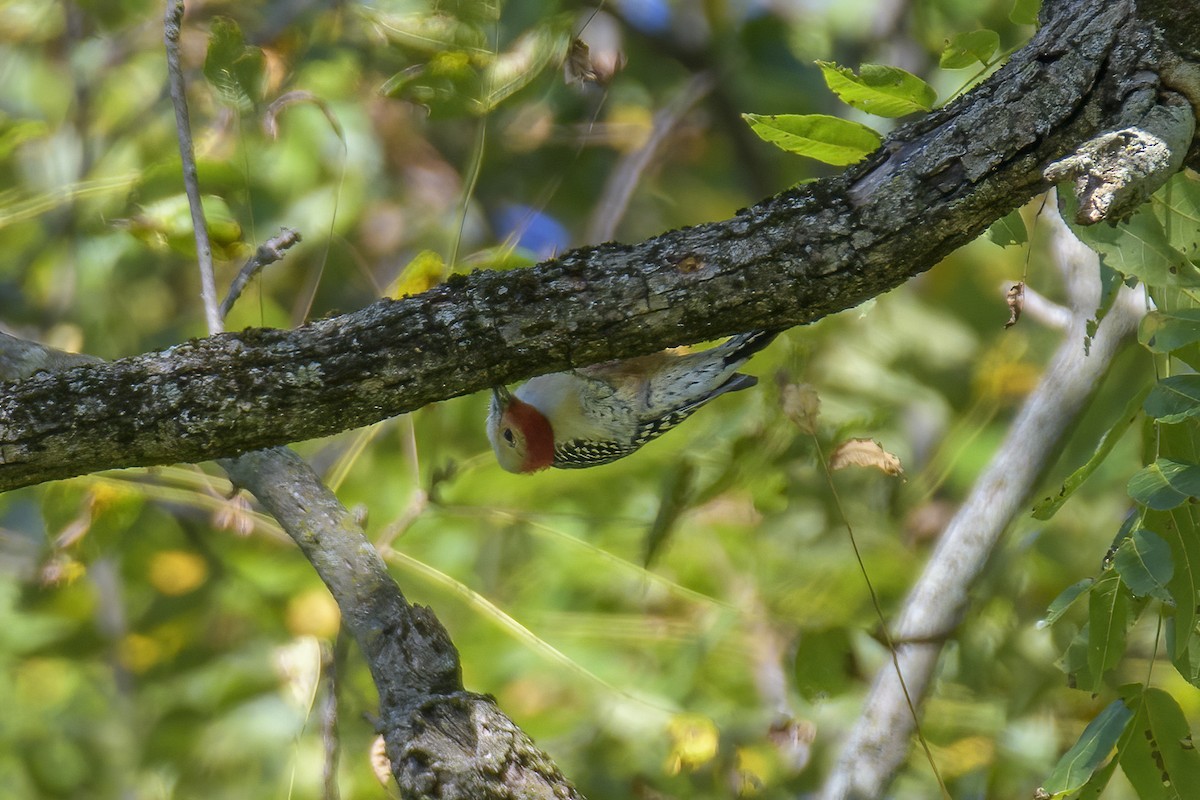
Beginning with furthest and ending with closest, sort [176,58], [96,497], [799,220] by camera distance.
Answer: [96,497]
[176,58]
[799,220]

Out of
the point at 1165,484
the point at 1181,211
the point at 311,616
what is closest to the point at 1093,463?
the point at 1165,484

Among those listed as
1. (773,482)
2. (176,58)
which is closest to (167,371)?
(176,58)

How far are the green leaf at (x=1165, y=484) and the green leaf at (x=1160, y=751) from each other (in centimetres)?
46

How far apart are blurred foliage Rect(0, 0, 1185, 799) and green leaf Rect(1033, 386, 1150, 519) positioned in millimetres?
116

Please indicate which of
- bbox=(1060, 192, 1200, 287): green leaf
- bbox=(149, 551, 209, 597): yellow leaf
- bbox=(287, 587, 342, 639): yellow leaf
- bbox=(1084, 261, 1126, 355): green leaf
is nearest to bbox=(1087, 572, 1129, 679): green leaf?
bbox=(1084, 261, 1126, 355): green leaf

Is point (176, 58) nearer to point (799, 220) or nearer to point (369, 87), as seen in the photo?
point (799, 220)

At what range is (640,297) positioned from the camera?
2006mm

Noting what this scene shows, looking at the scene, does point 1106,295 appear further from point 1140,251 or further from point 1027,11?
point 1027,11

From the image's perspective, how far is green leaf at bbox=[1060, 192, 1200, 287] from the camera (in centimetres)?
188

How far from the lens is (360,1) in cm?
442

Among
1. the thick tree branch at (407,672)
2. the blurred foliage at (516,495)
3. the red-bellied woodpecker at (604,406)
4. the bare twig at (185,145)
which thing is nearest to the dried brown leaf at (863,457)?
the blurred foliage at (516,495)

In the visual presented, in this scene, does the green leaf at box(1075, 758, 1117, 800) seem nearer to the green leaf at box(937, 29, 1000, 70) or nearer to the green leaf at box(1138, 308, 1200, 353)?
the green leaf at box(1138, 308, 1200, 353)

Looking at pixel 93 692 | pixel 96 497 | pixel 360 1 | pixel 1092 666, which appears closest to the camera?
pixel 1092 666

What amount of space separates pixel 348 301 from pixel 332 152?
99 centimetres
